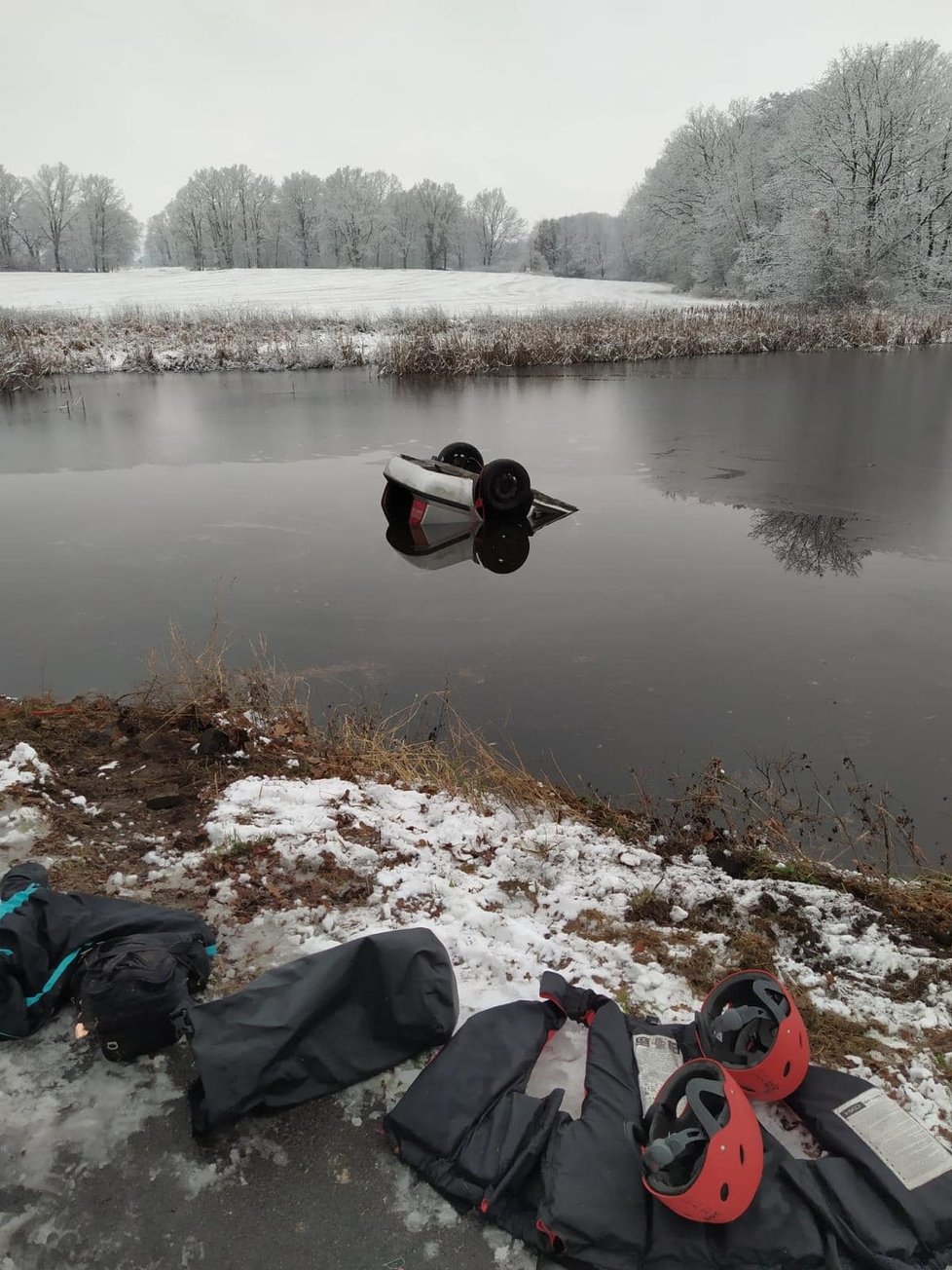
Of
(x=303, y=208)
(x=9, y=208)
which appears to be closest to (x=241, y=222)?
(x=303, y=208)

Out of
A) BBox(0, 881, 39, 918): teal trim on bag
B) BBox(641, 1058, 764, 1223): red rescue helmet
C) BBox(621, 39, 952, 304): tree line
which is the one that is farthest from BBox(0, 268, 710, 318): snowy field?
BBox(641, 1058, 764, 1223): red rescue helmet

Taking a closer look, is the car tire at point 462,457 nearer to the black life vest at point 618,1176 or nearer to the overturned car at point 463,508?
the overturned car at point 463,508

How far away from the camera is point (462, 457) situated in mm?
9383

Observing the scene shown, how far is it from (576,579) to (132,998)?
517 cm

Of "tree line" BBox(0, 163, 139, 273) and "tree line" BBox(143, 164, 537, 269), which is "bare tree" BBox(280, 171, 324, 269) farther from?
"tree line" BBox(0, 163, 139, 273)

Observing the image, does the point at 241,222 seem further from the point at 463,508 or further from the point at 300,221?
the point at 463,508

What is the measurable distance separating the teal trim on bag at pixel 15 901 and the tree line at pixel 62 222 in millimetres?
78050

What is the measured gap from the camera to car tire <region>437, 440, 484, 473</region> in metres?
9.27

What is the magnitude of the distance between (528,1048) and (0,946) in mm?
1622

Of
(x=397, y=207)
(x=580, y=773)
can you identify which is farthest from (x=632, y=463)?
(x=397, y=207)

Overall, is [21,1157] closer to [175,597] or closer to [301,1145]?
[301,1145]

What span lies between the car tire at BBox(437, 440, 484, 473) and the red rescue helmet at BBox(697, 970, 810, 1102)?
7.62m

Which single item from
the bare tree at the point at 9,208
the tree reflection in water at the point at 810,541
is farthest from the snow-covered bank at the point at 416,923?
the bare tree at the point at 9,208

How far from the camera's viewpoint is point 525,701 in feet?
15.7
